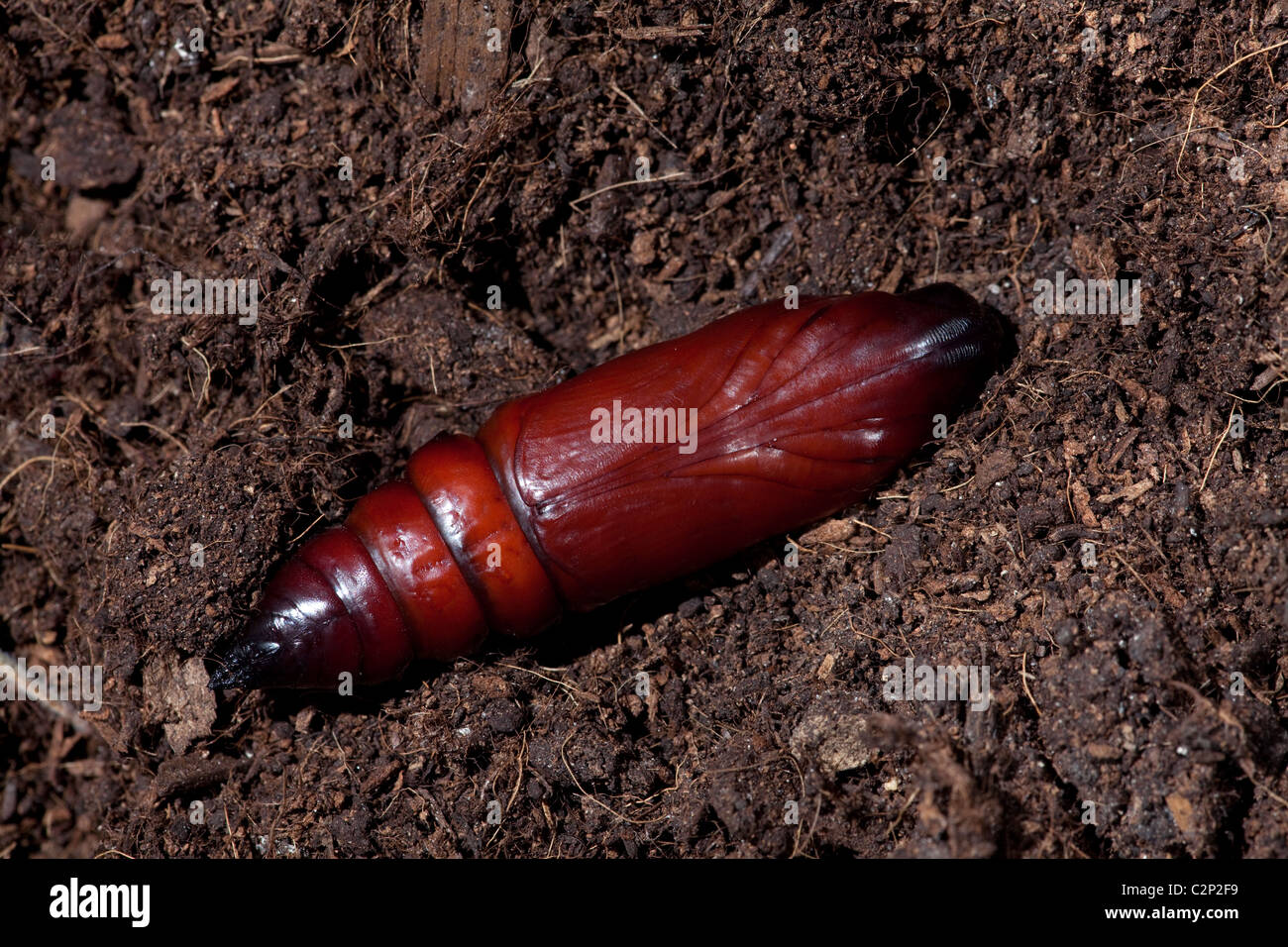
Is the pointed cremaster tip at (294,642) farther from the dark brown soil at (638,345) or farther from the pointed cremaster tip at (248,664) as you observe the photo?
the dark brown soil at (638,345)

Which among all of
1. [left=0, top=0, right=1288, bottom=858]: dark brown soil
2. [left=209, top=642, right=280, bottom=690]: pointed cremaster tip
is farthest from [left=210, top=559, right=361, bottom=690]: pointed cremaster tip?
[left=0, top=0, right=1288, bottom=858]: dark brown soil

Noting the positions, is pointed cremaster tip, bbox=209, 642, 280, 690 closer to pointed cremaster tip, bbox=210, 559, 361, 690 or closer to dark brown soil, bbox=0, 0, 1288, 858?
pointed cremaster tip, bbox=210, 559, 361, 690

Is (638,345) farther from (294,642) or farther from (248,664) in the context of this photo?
(248,664)

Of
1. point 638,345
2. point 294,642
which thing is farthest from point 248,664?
point 638,345

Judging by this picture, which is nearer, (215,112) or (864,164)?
(864,164)

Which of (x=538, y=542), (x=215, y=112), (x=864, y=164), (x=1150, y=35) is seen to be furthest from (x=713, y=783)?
(x=215, y=112)

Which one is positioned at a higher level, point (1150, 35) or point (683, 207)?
point (1150, 35)

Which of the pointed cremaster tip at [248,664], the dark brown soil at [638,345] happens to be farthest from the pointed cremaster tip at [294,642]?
the dark brown soil at [638,345]
